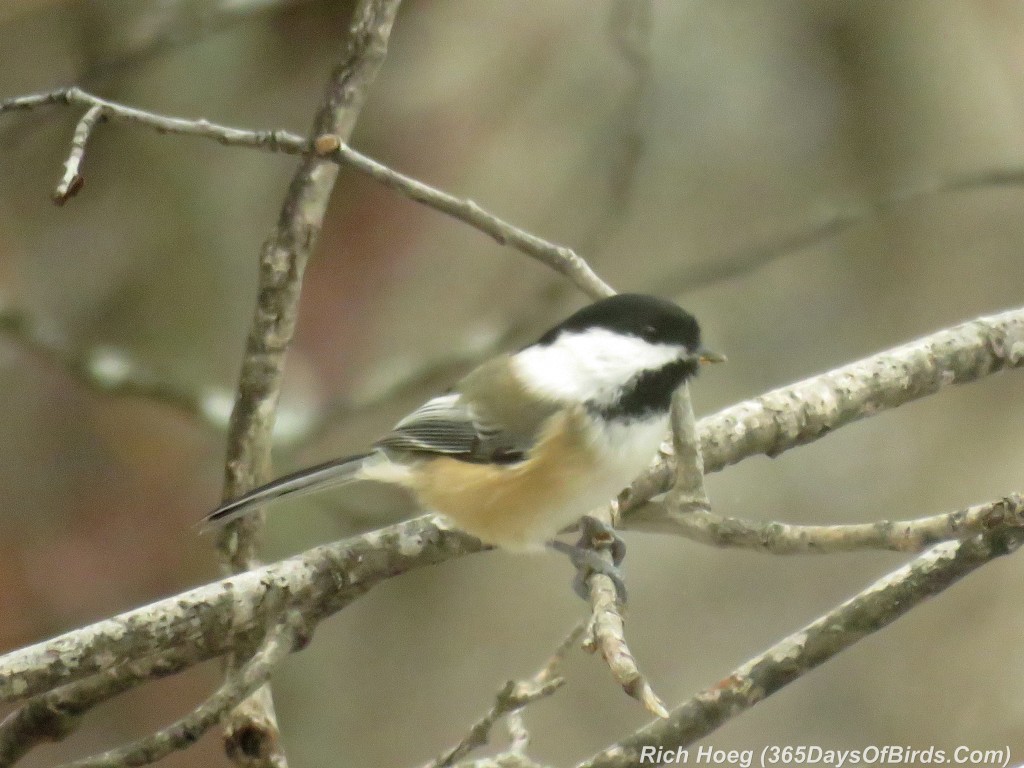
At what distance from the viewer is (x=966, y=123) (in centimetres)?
208

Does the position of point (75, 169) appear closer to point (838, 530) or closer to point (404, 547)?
point (404, 547)

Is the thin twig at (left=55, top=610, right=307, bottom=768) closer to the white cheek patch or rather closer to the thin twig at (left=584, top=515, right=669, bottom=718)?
the thin twig at (left=584, top=515, right=669, bottom=718)

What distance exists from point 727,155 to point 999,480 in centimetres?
84

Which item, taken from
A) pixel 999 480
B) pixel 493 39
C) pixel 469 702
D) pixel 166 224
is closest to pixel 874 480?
pixel 999 480

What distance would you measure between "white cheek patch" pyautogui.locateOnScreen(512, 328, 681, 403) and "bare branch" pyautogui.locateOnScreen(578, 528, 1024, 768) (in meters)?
0.27

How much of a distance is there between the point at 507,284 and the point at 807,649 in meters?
1.39

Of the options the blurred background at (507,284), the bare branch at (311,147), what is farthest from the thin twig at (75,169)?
the blurred background at (507,284)

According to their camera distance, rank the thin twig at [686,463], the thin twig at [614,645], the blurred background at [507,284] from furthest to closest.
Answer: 1. the blurred background at [507,284]
2. the thin twig at [686,463]
3. the thin twig at [614,645]

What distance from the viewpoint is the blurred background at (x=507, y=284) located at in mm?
1894

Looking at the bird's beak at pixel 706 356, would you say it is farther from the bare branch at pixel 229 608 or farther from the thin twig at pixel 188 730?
the thin twig at pixel 188 730

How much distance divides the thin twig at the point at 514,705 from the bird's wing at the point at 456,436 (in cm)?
19

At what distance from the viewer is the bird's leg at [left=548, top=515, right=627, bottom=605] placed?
0.95m

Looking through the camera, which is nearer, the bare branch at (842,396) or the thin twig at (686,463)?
the thin twig at (686,463)

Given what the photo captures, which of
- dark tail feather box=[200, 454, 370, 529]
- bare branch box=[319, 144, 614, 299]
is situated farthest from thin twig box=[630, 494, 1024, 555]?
dark tail feather box=[200, 454, 370, 529]
